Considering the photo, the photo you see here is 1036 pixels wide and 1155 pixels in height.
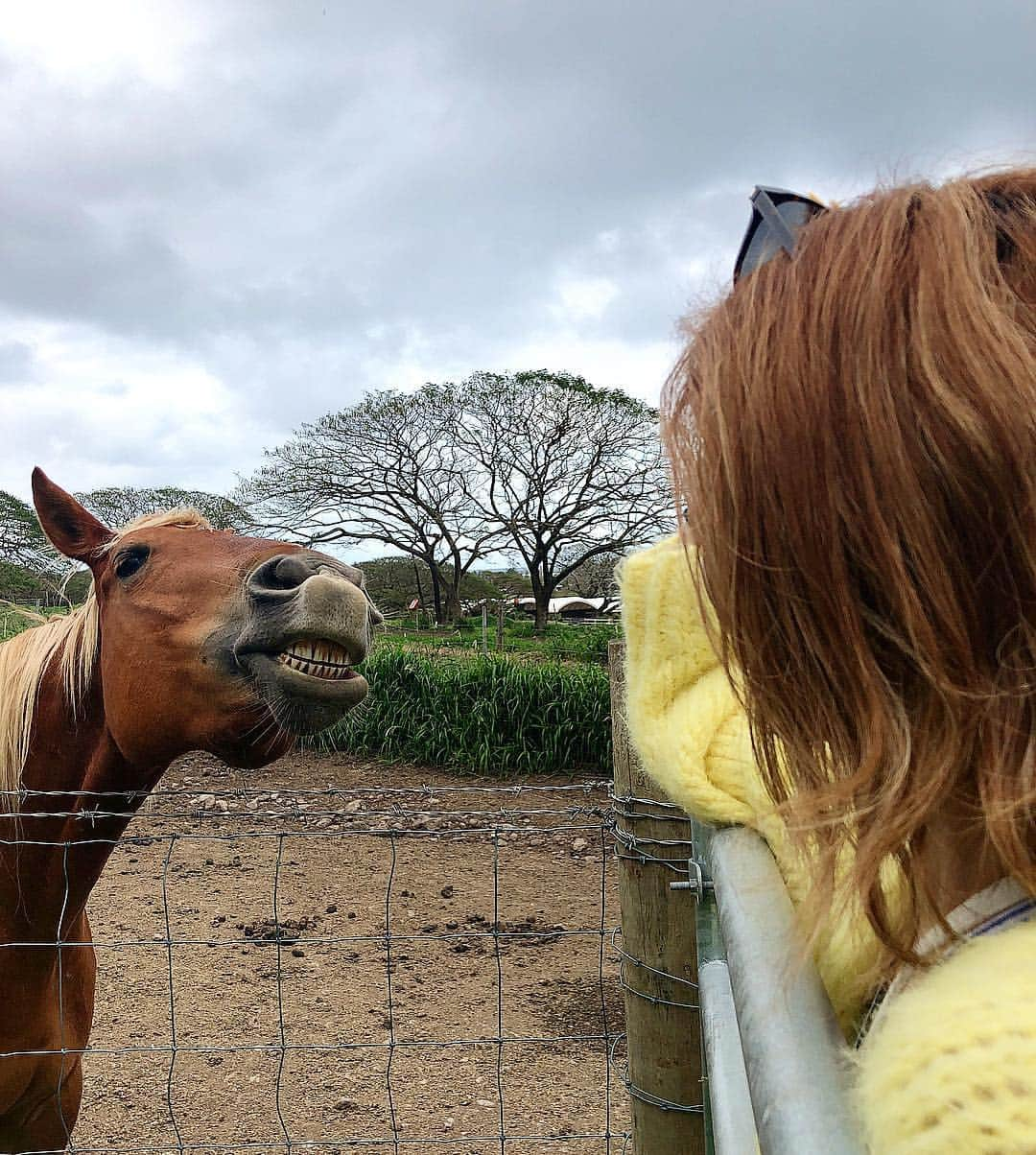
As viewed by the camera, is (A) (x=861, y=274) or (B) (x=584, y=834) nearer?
(A) (x=861, y=274)

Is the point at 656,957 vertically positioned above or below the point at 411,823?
above

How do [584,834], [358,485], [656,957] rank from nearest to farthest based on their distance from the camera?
[656,957] < [584,834] < [358,485]

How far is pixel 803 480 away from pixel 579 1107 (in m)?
3.53

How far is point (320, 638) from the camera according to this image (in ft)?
5.62

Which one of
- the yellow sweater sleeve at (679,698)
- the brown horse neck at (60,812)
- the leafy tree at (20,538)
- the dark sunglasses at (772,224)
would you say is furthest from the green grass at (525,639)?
the dark sunglasses at (772,224)

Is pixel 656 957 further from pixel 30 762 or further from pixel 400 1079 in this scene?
pixel 400 1079

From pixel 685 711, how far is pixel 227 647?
3.93 feet

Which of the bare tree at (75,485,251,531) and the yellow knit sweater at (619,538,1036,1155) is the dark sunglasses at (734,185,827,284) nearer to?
the yellow knit sweater at (619,538,1036,1155)


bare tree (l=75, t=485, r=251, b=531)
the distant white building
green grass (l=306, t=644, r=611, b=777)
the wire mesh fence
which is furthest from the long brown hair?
the distant white building

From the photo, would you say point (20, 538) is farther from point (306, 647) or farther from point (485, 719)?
point (306, 647)

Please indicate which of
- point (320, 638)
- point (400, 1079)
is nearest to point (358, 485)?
point (400, 1079)

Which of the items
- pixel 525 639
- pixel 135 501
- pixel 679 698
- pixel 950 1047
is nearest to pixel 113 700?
pixel 679 698

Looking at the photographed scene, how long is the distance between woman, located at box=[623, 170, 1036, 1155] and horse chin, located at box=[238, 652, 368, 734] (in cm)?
125

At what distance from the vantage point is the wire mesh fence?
2.64 m
